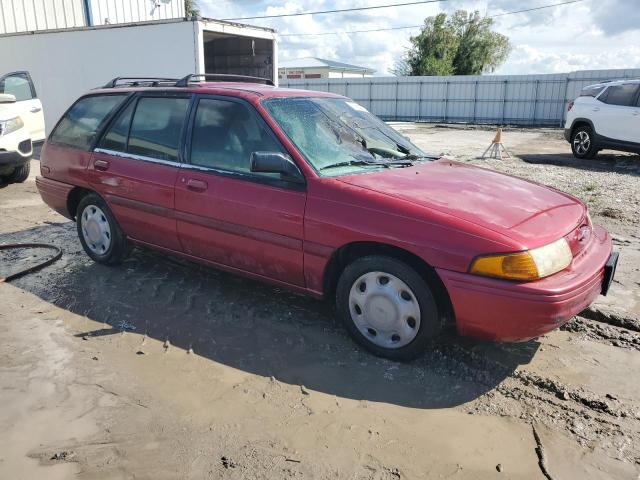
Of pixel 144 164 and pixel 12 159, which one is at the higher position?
pixel 144 164

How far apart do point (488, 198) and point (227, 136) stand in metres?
1.86

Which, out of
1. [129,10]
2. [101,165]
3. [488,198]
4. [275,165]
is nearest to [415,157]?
[488,198]

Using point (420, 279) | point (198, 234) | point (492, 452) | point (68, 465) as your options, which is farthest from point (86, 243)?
point (492, 452)

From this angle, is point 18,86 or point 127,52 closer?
point 18,86

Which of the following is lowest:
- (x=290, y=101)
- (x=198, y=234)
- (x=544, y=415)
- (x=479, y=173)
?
(x=544, y=415)

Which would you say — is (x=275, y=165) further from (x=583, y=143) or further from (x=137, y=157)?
(x=583, y=143)

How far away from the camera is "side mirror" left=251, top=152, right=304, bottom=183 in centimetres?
331

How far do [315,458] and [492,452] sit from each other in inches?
33.1

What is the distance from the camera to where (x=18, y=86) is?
391 inches

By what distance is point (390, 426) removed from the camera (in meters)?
2.70

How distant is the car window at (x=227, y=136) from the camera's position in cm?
364

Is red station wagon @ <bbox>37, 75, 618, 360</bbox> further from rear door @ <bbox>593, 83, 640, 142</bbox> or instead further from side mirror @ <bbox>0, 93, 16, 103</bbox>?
rear door @ <bbox>593, 83, 640, 142</bbox>

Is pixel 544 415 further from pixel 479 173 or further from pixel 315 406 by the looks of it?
pixel 479 173

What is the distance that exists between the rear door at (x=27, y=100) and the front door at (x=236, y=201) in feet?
22.6
